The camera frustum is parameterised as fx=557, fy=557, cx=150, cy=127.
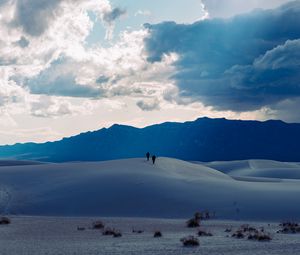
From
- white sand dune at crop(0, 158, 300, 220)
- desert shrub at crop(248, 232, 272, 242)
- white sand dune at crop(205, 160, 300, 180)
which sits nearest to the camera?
desert shrub at crop(248, 232, 272, 242)

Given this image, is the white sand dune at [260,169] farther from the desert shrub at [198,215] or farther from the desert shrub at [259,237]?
the desert shrub at [259,237]

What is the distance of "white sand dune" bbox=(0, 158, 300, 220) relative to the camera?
31922 millimetres

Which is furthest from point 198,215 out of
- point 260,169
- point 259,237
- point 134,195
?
point 260,169

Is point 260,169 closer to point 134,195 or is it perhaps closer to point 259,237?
point 134,195

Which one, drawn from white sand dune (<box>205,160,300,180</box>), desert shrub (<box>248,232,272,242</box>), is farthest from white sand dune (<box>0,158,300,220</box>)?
white sand dune (<box>205,160,300,180</box>)

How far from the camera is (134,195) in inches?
1380

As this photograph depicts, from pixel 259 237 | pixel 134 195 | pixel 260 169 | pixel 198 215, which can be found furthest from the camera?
pixel 260 169

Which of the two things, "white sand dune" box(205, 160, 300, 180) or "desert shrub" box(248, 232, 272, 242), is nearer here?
"desert shrub" box(248, 232, 272, 242)

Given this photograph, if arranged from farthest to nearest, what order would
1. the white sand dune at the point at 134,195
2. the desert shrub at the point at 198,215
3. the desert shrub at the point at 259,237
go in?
the white sand dune at the point at 134,195
the desert shrub at the point at 198,215
the desert shrub at the point at 259,237

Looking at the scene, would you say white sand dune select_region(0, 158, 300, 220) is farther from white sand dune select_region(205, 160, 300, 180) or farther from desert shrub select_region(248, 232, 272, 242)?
white sand dune select_region(205, 160, 300, 180)

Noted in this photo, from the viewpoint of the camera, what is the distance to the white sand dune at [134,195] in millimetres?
31922

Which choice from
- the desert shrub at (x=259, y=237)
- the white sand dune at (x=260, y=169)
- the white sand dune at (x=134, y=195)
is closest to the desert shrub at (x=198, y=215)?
the white sand dune at (x=134, y=195)

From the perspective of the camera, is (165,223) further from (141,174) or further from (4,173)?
(4,173)

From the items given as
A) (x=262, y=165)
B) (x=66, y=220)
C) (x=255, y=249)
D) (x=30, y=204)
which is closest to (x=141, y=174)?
(x=30, y=204)
